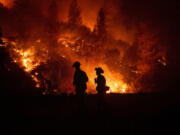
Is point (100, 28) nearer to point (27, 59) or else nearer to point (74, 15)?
point (74, 15)

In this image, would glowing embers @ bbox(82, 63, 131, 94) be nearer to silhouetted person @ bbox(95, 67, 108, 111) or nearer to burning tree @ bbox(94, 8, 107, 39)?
burning tree @ bbox(94, 8, 107, 39)

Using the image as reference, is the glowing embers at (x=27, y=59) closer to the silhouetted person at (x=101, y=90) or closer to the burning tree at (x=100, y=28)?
the burning tree at (x=100, y=28)

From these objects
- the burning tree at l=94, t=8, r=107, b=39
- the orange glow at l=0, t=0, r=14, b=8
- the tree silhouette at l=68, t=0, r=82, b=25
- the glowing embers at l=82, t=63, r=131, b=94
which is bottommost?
the glowing embers at l=82, t=63, r=131, b=94

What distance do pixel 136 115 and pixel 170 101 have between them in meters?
4.01

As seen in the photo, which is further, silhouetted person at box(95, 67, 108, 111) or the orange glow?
the orange glow

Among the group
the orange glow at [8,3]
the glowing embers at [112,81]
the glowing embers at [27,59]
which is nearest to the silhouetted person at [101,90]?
the glowing embers at [27,59]

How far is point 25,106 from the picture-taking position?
1180 cm

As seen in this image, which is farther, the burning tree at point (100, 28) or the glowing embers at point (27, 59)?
the burning tree at point (100, 28)

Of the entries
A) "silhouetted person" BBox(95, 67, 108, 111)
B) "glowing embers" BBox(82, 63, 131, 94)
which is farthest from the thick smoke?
"silhouetted person" BBox(95, 67, 108, 111)

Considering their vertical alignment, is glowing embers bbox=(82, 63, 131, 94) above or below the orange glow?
below

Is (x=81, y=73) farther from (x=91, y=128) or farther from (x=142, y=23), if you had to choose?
(x=142, y=23)

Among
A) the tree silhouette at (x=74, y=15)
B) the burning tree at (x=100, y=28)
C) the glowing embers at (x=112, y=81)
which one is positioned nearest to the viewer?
the glowing embers at (x=112, y=81)

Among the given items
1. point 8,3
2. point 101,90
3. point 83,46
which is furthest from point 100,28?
point 101,90

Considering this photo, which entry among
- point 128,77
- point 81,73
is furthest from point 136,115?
point 128,77
